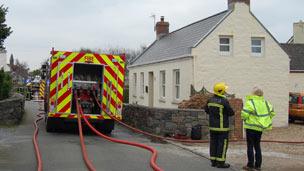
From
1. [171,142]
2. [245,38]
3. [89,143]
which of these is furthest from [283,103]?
[89,143]

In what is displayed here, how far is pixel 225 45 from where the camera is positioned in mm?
21953

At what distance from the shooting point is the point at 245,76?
2195 cm

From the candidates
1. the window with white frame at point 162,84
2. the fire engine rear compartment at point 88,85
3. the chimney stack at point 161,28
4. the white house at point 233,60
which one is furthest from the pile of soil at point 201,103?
the chimney stack at point 161,28

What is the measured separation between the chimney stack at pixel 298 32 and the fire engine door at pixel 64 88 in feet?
104

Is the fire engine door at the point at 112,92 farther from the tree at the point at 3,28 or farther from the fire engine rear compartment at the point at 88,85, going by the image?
the tree at the point at 3,28

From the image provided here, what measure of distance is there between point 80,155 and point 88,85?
5124 mm

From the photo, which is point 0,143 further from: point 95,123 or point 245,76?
point 245,76

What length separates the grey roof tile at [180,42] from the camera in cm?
2220

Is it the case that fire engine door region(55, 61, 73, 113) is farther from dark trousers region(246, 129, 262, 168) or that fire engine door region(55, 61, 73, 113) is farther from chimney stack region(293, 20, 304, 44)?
chimney stack region(293, 20, 304, 44)

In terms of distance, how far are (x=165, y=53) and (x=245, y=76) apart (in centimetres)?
550

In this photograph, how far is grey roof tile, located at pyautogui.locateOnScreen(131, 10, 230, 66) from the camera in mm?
22203

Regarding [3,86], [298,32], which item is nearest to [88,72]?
[3,86]

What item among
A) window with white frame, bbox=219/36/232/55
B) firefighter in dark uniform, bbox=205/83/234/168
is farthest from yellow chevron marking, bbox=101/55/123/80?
window with white frame, bbox=219/36/232/55

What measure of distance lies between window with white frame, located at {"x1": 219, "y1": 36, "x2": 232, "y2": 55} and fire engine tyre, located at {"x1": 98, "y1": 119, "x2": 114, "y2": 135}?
8.73m
